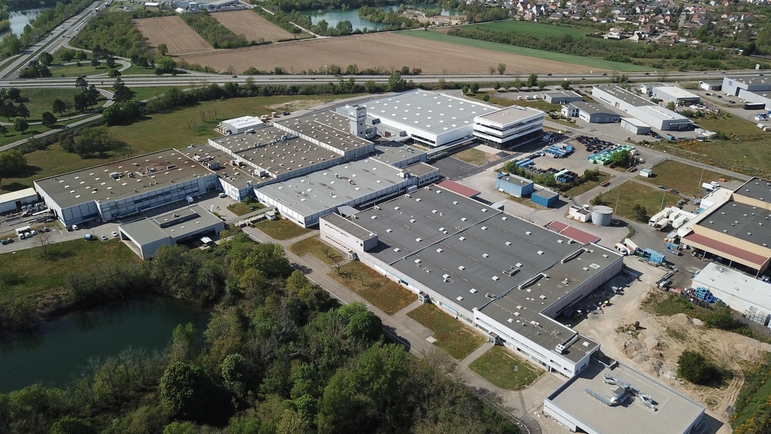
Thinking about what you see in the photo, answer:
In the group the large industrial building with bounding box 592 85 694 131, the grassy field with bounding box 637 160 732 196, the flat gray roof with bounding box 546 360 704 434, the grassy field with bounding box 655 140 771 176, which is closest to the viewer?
the flat gray roof with bounding box 546 360 704 434

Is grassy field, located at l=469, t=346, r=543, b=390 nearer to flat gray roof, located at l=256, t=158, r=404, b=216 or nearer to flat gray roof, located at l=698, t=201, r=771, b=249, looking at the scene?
flat gray roof, located at l=256, t=158, r=404, b=216

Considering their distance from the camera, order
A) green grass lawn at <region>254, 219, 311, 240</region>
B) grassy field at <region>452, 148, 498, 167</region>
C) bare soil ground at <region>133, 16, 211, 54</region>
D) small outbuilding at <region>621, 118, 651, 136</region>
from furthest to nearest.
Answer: bare soil ground at <region>133, 16, 211, 54</region> < small outbuilding at <region>621, 118, 651, 136</region> < grassy field at <region>452, 148, 498, 167</region> < green grass lawn at <region>254, 219, 311, 240</region>

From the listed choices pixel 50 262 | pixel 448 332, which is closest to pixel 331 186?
pixel 448 332

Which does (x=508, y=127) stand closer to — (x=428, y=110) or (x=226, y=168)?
(x=428, y=110)

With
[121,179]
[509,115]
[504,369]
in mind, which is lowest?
[504,369]

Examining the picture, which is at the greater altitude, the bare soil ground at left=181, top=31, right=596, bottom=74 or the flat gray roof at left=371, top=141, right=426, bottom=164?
the bare soil ground at left=181, top=31, right=596, bottom=74

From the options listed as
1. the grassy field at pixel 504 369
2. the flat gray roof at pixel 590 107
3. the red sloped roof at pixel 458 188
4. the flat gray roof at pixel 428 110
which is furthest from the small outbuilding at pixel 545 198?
the flat gray roof at pixel 590 107

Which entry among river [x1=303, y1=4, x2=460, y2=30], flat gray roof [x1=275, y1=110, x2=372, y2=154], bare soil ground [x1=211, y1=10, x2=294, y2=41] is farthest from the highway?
river [x1=303, y1=4, x2=460, y2=30]
